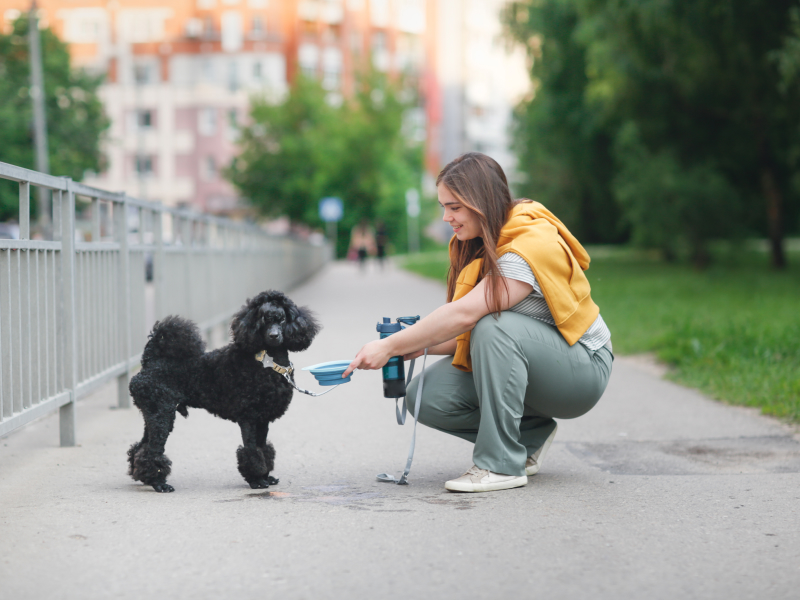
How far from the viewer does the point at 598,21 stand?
1925 cm

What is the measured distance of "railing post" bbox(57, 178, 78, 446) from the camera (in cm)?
586

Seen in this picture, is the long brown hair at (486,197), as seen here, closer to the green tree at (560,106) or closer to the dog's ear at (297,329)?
the dog's ear at (297,329)

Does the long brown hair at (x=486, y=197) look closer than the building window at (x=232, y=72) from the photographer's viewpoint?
Yes

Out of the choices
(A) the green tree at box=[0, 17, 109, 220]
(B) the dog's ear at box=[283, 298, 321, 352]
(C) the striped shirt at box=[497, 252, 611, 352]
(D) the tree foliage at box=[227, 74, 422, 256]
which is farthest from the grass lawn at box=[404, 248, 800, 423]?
(D) the tree foliage at box=[227, 74, 422, 256]

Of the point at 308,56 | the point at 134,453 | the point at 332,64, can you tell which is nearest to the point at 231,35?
the point at 308,56

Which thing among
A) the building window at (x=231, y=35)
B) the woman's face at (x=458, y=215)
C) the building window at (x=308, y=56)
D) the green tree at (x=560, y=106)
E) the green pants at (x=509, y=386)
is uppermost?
the building window at (x=231, y=35)

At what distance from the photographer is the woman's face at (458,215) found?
15.2 feet

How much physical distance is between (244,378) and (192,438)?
1841mm

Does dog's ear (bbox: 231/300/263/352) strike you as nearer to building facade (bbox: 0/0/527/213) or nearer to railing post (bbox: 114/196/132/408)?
railing post (bbox: 114/196/132/408)

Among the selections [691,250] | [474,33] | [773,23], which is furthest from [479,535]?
[474,33]

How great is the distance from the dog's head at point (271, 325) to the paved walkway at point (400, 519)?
2.19 feet

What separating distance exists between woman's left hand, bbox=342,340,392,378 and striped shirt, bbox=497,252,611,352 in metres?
0.61

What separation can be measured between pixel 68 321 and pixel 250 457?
1803mm

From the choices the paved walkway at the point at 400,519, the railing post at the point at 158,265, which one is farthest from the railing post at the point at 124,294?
the railing post at the point at 158,265
